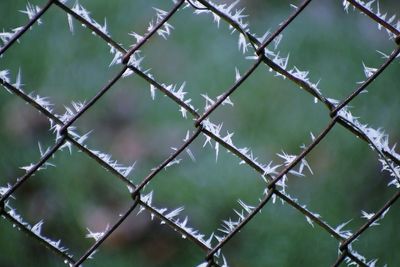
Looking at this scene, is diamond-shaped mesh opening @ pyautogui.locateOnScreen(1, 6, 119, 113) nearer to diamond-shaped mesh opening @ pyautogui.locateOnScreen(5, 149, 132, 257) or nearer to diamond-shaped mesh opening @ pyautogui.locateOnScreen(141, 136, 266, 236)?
diamond-shaped mesh opening @ pyautogui.locateOnScreen(5, 149, 132, 257)

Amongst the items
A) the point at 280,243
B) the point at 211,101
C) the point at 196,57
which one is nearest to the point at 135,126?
the point at 196,57

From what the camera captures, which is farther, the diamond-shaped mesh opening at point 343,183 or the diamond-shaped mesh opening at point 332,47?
the diamond-shaped mesh opening at point 332,47

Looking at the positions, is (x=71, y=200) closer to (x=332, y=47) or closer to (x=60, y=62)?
(x=60, y=62)

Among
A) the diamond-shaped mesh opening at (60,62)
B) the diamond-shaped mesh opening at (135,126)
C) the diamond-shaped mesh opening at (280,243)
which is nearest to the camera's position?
the diamond-shaped mesh opening at (280,243)

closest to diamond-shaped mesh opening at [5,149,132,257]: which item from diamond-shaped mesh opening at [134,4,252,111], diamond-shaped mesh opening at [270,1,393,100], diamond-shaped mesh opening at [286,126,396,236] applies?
diamond-shaped mesh opening at [134,4,252,111]

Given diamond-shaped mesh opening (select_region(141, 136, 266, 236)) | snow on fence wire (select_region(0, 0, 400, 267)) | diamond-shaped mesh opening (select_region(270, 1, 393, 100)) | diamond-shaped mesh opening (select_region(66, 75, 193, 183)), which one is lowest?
snow on fence wire (select_region(0, 0, 400, 267))

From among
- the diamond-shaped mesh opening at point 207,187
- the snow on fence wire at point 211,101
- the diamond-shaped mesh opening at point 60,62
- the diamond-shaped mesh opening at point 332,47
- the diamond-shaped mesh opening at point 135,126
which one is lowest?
the snow on fence wire at point 211,101

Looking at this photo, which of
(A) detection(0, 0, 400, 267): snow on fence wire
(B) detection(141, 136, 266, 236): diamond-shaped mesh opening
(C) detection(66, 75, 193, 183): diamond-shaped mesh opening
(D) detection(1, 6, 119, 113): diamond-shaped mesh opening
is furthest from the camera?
(D) detection(1, 6, 119, 113): diamond-shaped mesh opening

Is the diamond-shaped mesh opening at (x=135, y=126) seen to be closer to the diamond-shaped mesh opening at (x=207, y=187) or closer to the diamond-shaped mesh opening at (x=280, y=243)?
the diamond-shaped mesh opening at (x=207, y=187)

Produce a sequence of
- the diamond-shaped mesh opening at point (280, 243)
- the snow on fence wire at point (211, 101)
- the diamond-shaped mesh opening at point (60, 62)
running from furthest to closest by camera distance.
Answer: the diamond-shaped mesh opening at point (60, 62) < the diamond-shaped mesh opening at point (280, 243) < the snow on fence wire at point (211, 101)

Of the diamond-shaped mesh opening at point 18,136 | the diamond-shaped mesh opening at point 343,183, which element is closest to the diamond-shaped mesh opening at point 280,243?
the diamond-shaped mesh opening at point 343,183

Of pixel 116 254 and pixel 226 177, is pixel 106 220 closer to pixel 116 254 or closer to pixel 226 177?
pixel 116 254
